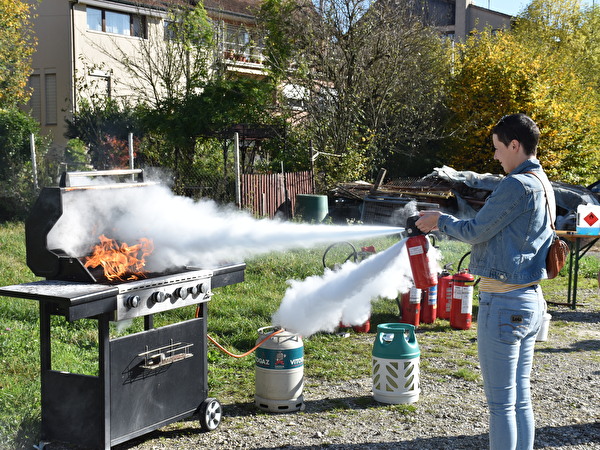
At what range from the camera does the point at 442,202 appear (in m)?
16.1

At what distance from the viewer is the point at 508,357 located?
11.7 feet

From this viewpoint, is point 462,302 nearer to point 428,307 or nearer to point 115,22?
point 428,307

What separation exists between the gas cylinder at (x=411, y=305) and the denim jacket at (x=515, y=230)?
4.34 meters

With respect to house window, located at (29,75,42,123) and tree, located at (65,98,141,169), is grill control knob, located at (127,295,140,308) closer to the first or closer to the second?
tree, located at (65,98,141,169)

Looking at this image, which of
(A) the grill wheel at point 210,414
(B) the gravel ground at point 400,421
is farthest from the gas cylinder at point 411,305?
(A) the grill wheel at point 210,414

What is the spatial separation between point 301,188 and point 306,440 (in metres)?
12.2

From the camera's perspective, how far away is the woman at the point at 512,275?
3.58 metres

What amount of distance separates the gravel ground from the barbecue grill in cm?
37

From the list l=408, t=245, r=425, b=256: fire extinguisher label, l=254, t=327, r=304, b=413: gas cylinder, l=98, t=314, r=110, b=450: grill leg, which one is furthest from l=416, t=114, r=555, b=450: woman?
l=98, t=314, r=110, b=450: grill leg

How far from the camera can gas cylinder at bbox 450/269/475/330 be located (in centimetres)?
825

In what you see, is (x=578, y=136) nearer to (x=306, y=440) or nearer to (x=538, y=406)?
(x=538, y=406)

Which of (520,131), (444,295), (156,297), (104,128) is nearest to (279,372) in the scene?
(156,297)

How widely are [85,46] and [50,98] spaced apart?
9.28 feet

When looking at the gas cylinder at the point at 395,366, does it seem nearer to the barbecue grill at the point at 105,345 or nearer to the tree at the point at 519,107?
the barbecue grill at the point at 105,345
